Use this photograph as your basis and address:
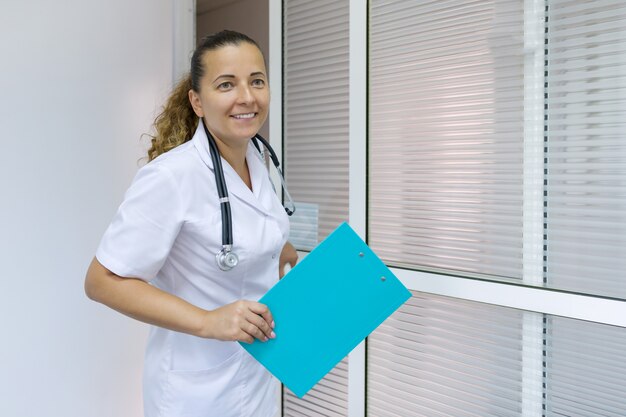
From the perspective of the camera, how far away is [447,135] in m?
1.47

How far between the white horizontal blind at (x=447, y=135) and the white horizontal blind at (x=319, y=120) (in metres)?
0.13

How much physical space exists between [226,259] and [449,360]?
692mm

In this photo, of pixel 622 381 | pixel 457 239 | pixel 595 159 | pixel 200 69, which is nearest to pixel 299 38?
pixel 200 69

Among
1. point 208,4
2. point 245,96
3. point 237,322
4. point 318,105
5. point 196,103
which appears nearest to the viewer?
point 237,322

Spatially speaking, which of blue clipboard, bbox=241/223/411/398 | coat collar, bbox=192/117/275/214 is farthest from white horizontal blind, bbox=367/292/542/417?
coat collar, bbox=192/117/275/214

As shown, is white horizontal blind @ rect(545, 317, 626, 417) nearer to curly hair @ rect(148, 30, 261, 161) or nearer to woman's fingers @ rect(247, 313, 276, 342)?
woman's fingers @ rect(247, 313, 276, 342)

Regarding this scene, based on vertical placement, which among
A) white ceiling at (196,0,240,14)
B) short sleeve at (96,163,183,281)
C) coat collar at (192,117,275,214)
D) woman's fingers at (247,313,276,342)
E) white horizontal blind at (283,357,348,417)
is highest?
white ceiling at (196,0,240,14)

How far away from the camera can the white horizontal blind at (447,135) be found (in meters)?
1.36

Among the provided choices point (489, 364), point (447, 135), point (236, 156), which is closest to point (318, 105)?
point (447, 135)

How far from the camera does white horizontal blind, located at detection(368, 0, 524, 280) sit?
1.36 meters

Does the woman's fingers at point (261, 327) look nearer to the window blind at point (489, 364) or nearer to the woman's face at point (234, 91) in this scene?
the woman's face at point (234, 91)

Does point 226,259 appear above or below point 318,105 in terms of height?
below

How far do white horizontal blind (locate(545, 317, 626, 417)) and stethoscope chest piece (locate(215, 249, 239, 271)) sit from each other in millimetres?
735

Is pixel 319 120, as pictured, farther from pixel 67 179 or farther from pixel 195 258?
pixel 67 179
